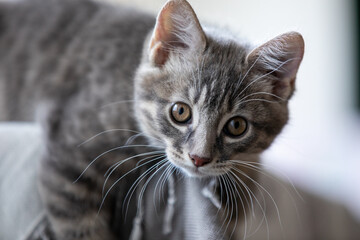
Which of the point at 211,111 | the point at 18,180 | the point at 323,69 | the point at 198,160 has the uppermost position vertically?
the point at 211,111

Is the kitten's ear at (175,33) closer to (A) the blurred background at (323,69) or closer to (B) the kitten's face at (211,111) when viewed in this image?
(B) the kitten's face at (211,111)

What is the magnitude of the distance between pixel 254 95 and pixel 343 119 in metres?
2.56

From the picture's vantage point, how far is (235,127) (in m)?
1.06

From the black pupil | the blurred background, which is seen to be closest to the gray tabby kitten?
the black pupil

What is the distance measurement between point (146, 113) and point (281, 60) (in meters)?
0.43

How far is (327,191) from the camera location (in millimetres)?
2174

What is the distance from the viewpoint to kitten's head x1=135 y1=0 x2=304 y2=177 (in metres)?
1.03

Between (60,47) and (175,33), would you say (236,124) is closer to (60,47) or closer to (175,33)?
(175,33)

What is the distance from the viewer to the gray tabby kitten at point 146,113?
105cm

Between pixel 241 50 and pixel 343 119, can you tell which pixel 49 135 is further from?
pixel 343 119

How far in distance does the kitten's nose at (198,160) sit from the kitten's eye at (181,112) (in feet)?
0.38

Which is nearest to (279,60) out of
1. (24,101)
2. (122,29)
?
(122,29)

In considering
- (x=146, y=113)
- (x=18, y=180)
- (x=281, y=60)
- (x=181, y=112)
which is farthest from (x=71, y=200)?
(x=281, y=60)

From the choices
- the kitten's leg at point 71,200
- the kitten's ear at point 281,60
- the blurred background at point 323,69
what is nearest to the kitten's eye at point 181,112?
the kitten's ear at point 281,60
